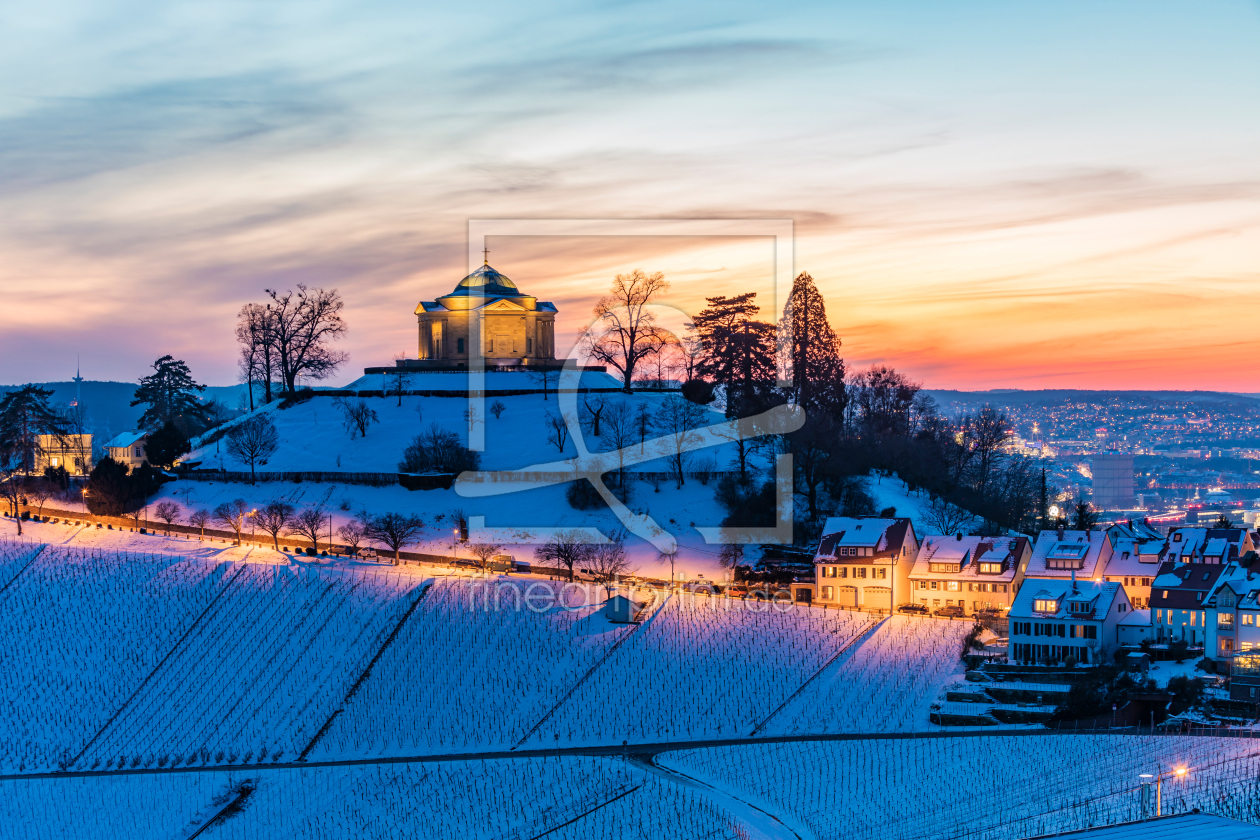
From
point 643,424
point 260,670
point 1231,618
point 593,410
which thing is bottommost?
point 260,670

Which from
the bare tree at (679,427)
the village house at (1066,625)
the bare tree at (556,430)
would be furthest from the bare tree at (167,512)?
the village house at (1066,625)

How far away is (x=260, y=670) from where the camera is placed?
54.0 meters

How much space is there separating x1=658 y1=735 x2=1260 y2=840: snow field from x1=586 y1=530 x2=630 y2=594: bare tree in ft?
59.4

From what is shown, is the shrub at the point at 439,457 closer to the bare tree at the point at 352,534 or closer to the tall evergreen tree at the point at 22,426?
the bare tree at the point at 352,534

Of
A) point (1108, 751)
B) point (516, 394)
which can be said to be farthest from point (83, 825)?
point (516, 394)

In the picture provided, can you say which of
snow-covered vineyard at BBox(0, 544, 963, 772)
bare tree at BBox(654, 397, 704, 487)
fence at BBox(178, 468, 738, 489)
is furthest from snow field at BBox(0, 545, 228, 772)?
bare tree at BBox(654, 397, 704, 487)

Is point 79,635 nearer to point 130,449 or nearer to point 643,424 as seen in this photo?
point 643,424

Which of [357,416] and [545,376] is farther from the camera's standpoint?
[545,376]

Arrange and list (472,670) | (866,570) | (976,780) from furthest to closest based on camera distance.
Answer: (866,570)
(472,670)
(976,780)

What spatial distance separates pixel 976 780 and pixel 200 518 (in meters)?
49.8

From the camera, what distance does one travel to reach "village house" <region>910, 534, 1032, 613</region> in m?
59.6

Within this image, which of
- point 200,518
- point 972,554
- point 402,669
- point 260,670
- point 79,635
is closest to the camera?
point 402,669

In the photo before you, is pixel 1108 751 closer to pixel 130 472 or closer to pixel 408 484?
pixel 408 484

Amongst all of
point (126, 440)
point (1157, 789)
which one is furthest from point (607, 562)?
point (126, 440)
